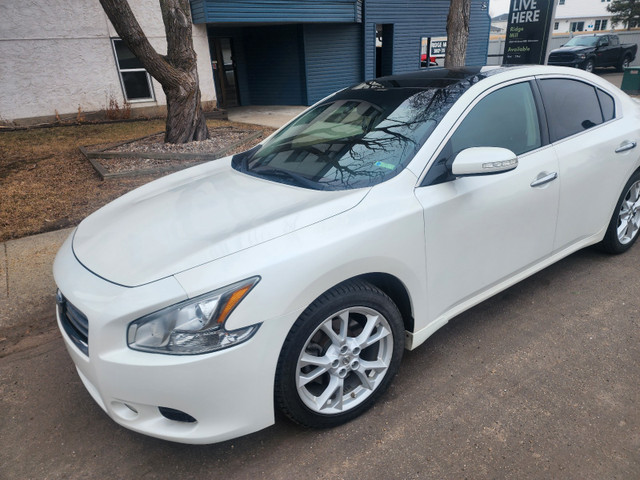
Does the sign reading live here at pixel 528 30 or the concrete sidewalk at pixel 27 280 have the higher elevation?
the sign reading live here at pixel 528 30

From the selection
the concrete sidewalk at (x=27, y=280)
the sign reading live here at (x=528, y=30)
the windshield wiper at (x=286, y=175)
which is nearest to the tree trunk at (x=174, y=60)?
the concrete sidewalk at (x=27, y=280)

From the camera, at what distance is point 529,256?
2973mm

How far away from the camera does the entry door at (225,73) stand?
15102 mm

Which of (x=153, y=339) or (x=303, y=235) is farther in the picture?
(x=303, y=235)

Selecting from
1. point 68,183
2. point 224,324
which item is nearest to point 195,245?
point 224,324

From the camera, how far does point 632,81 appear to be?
560 inches

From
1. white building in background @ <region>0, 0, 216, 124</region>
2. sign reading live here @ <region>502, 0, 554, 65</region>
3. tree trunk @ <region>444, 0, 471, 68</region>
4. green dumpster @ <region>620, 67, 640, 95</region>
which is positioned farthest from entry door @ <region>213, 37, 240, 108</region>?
green dumpster @ <region>620, 67, 640, 95</region>

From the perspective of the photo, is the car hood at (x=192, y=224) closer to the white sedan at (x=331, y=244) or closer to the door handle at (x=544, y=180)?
the white sedan at (x=331, y=244)

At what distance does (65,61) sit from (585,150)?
11.7 metres

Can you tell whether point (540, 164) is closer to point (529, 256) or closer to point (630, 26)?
point (529, 256)

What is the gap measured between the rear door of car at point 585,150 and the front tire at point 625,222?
159 millimetres

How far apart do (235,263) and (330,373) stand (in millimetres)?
760

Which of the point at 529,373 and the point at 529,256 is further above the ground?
the point at 529,256

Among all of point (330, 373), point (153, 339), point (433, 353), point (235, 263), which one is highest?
point (235, 263)
